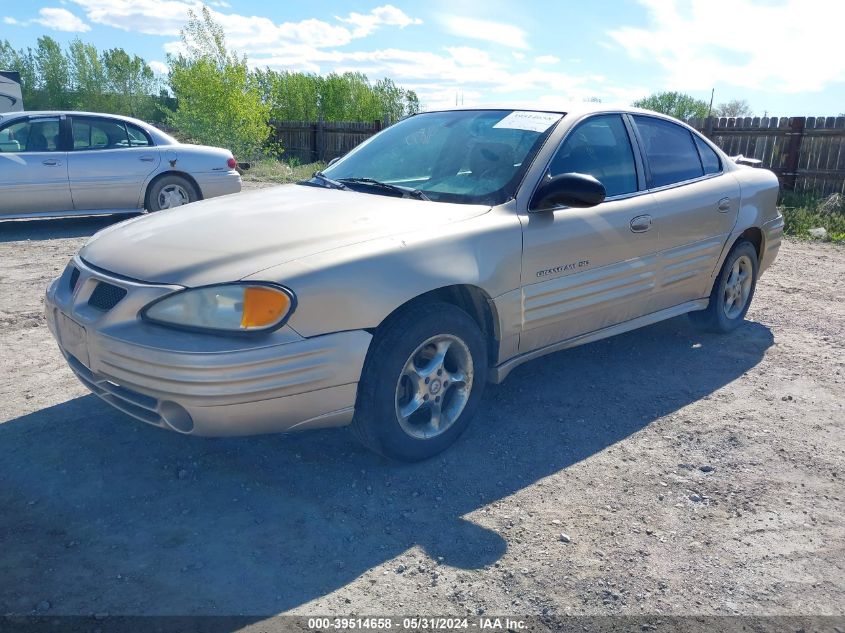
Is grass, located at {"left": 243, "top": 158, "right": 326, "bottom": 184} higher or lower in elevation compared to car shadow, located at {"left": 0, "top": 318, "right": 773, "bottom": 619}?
higher

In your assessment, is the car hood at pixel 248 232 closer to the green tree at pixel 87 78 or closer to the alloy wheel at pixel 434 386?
the alloy wheel at pixel 434 386

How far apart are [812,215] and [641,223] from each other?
8.90 metres

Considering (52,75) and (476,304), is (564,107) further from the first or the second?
(52,75)

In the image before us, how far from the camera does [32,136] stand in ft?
28.5

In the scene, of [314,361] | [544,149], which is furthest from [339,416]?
[544,149]

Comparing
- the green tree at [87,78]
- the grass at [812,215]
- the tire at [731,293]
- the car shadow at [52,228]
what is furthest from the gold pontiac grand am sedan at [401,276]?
the green tree at [87,78]

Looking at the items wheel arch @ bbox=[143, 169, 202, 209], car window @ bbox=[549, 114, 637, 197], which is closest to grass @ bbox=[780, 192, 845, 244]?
car window @ bbox=[549, 114, 637, 197]

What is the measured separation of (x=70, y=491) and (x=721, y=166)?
4.61 m

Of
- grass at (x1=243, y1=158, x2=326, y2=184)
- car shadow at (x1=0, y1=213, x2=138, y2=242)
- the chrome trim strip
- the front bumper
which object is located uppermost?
the front bumper

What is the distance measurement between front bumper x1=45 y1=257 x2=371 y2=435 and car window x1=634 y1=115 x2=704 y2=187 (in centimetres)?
253

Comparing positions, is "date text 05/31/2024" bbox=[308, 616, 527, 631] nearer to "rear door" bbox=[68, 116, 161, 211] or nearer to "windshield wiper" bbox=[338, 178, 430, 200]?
"windshield wiper" bbox=[338, 178, 430, 200]

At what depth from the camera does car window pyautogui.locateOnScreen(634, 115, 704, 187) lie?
14.8ft

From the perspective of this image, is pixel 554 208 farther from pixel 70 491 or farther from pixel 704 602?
pixel 70 491

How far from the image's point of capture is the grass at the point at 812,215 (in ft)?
35.2
